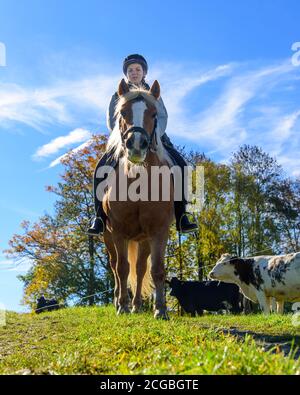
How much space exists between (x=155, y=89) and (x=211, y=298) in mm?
15487

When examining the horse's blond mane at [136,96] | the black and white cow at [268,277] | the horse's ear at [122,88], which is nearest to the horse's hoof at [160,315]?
the horse's blond mane at [136,96]

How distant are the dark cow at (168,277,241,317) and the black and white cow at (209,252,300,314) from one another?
3.34 meters

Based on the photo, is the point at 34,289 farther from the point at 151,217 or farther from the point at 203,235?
the point at 151,217

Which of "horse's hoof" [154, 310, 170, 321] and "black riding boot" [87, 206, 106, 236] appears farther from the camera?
"black riding boot" [87, 206, 106, 236]

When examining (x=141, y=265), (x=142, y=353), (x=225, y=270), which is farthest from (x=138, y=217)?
(x=225, y=270)

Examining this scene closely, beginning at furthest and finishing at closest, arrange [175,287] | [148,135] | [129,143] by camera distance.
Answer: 1. [175,287]
2. [148,135]
3. [129,143]

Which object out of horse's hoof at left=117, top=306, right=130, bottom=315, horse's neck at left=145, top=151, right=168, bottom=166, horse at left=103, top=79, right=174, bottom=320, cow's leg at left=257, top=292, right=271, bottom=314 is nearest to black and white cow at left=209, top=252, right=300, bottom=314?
cow's leg at left=257, top=292, right=271, bottom=314

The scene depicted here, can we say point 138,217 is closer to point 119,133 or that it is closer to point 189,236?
point 119,133

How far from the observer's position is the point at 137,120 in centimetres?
709

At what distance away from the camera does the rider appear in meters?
8.65

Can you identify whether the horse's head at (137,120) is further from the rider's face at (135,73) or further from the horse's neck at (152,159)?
the rider's face at (135,73)

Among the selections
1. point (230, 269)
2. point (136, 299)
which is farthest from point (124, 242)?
point (230, 269)

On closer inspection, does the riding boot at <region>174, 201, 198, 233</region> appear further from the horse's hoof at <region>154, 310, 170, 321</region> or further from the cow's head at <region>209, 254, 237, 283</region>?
the cow's head at <region>209, 254, 237, 283</region>
